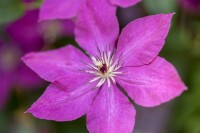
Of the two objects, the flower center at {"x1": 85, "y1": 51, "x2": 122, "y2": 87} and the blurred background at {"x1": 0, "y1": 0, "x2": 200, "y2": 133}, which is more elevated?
the flower center at {"x1": 85, "y1": 51, "x2": 122, "y2": 87}

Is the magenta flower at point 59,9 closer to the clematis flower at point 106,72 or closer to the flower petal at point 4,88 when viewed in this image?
the clematis flower at point 106,72

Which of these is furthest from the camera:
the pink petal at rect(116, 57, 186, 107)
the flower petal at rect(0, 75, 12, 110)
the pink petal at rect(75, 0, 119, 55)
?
the flower petal at rect(0, 75, 12, 110)

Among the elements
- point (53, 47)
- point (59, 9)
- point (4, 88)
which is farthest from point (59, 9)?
point (4, 88)

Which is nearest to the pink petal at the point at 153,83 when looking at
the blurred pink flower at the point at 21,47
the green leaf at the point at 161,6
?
the green leaf at the point at 161,6

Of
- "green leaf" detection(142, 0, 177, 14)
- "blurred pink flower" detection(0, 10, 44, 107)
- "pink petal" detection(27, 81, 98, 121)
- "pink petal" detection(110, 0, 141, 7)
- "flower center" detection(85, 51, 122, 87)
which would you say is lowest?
"blurred pink flower" detection(0, 10, 44, 107)

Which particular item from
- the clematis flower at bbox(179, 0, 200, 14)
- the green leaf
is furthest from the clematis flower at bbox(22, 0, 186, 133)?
the clematis flower at bbox(179, 0, 200, 14)

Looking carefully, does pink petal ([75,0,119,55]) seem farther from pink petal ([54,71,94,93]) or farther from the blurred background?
the blurred background

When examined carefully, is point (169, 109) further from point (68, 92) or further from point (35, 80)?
point (68, 92)
